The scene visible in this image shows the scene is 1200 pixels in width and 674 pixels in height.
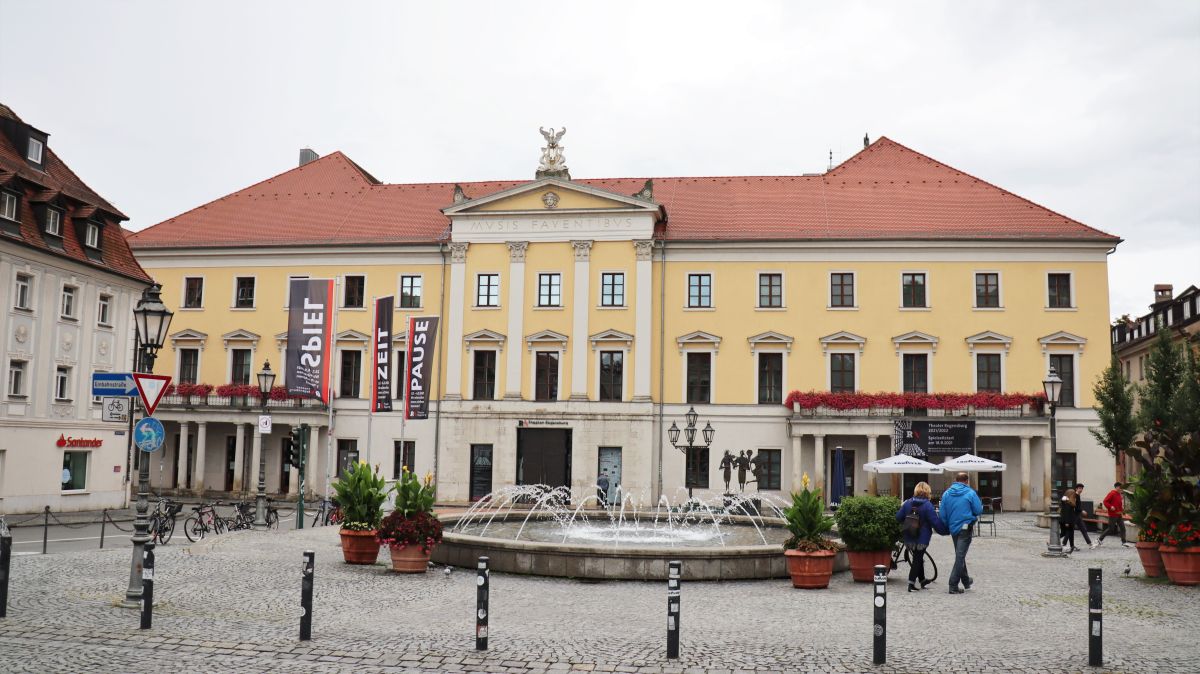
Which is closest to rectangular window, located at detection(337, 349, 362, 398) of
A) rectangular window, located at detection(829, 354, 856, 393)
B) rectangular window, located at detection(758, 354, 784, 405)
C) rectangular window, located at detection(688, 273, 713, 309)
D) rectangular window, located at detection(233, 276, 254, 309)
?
rectangular window, located at detection(233, 276, 254, 309)

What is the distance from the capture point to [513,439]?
44125 millimetres

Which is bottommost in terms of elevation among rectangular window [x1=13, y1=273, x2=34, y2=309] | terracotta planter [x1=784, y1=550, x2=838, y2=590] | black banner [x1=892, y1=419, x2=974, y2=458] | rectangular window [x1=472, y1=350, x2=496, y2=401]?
terracotta planter [x1=784, y1=550, x2=838, y2=590]

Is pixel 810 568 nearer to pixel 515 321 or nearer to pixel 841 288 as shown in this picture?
pixel 841 288

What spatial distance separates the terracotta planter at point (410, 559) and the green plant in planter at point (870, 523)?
731cm

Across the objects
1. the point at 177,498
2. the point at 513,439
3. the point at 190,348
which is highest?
the point at 190,348

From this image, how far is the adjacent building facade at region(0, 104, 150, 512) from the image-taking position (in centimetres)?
3359

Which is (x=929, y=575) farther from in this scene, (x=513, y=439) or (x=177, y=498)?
(x=177, y=498)

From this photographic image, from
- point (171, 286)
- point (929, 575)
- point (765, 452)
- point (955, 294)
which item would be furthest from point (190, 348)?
point (929, 575)

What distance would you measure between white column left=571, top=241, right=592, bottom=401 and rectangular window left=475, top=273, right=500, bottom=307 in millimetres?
3522

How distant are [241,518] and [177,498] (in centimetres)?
1816

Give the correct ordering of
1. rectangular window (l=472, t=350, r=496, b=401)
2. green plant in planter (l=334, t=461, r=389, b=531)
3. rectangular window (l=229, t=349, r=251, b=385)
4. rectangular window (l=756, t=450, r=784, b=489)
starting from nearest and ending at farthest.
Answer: green plant in planter (l=334, t=461, r=389, b=531)
rectangular window (l=756, t=450, r=784, b=489)
rectangular window (l=472, t=350, r=496, b=401)
rectangular window (l=229, t=349, r=251, b=385)

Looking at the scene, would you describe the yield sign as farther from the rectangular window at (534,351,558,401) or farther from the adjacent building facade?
the rectangular window at (534,351,558,401)

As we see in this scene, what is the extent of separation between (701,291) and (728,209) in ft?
15.2

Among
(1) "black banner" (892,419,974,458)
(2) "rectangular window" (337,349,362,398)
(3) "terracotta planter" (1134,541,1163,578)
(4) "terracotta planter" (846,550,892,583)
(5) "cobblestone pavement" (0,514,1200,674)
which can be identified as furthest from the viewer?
(2) "rectangular window" (337,349,362,398)
